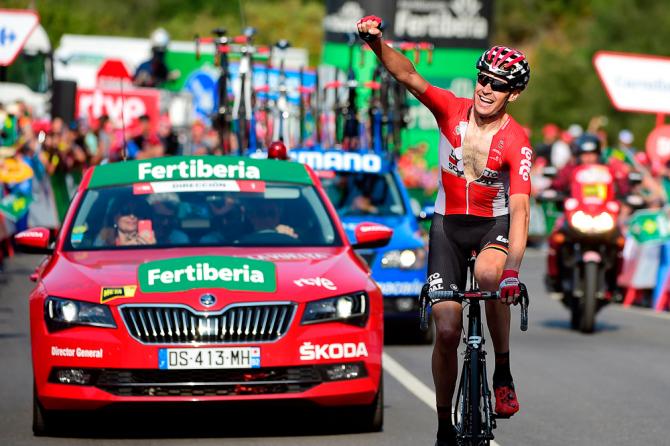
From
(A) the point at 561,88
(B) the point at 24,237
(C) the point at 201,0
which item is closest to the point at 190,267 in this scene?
(B) the point at 24,237

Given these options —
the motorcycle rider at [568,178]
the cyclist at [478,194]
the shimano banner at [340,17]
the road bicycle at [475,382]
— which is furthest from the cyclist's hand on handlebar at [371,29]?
the shimano banner at [340,17]

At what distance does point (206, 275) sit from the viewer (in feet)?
33.3

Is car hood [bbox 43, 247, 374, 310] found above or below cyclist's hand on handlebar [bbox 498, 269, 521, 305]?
below

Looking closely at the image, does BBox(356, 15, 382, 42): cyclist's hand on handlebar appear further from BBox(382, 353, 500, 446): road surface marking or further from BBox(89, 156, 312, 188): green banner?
BBox(382, 353, 500, 446): road surface marking

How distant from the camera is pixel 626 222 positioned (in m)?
24.8

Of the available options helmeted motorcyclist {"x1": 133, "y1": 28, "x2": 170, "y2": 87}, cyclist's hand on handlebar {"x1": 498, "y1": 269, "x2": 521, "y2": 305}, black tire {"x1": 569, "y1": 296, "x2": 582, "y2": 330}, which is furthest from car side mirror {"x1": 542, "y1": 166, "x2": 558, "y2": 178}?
helmeted motorcyclist {"x1": 133, "y1": 28, "x2": 170, "y2": 87}

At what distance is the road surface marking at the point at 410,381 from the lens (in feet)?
39.6

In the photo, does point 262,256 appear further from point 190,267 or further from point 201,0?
point 201,0

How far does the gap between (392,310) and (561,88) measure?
6319cm

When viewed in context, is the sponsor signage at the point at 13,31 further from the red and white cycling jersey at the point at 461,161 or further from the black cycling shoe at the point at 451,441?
the black cycling shoe at the point at 451,441

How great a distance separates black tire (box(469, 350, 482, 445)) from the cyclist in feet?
0.92

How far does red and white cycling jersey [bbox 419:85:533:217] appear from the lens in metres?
8.48

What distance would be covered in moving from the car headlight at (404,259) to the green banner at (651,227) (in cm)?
652

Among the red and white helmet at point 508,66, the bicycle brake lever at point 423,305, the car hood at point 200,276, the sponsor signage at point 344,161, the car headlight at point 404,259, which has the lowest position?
the car headlight at point 404,259
